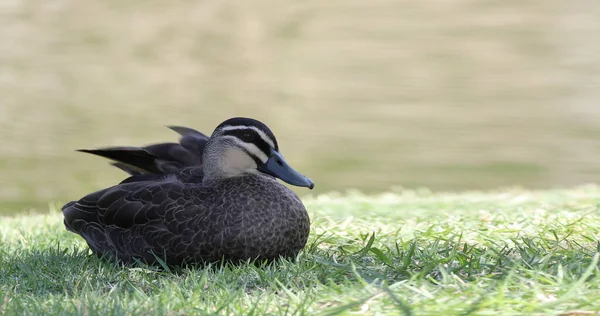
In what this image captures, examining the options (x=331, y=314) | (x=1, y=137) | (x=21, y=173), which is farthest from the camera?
(x=1, y=137)

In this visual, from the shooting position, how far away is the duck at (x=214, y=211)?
3734mm

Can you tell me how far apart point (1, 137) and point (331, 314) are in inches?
534

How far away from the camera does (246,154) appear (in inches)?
159

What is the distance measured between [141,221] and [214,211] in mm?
364

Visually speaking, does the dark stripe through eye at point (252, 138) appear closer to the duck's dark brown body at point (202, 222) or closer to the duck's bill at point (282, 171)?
the duck's bill at point (282, 171)

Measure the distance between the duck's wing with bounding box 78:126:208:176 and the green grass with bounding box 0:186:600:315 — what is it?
0.57 meters

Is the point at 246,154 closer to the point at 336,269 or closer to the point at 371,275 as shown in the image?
the point at 336,269

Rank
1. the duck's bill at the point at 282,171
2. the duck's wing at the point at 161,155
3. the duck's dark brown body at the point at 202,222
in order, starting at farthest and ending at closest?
the duck's wing at the point at 161,155 → the duck's bill at the point at 282,171 → the duck's dark brown body at the point at 202,222

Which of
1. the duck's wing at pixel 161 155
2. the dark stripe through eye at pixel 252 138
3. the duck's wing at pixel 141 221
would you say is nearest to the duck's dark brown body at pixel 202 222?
the duck's wing at pixel 141 221

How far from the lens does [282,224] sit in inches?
149

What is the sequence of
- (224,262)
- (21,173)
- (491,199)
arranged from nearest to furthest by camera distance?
1. (224,262)
2. (491,199)
3. (21,173)

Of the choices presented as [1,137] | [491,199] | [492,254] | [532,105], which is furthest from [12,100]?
[492,254]

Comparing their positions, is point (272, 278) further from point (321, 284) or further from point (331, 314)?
point (331, 314)

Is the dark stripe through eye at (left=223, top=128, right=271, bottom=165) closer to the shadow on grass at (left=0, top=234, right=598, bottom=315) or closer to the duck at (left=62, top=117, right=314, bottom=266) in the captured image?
the duck at (left=62, top=117, right=314, bottom=266)
